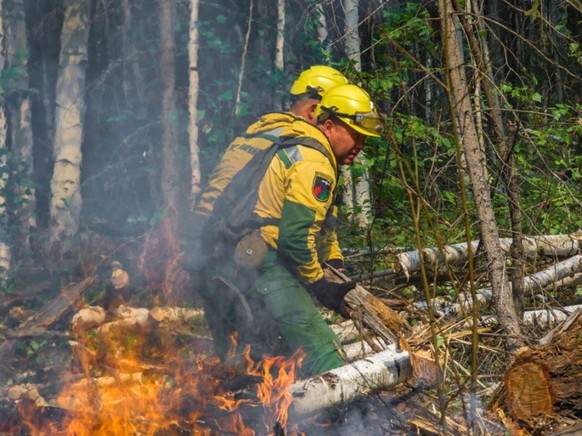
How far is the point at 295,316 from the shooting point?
5.54m

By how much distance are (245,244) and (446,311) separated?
2060mm

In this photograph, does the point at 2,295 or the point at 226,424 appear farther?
the point at 2,295

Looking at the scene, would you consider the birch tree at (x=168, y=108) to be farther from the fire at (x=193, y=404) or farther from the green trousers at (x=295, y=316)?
the fire at (x=193, y=404)

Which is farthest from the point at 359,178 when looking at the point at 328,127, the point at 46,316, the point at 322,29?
the point at 328,127

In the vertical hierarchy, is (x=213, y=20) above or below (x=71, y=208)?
above

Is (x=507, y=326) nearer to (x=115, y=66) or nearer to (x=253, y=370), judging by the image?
(x=253, y=370)

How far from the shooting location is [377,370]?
16.7 ft

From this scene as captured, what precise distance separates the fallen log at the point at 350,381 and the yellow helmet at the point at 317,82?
7.20 feet

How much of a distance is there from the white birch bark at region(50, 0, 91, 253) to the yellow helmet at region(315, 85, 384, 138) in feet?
17.8

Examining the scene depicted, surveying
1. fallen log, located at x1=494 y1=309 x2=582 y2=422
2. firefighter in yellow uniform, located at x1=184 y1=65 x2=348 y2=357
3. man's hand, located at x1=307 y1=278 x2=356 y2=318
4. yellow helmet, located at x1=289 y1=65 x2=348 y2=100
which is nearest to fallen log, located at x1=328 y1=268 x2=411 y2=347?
man's hand, located at x1=307 y1=278 x2=356 y2=318

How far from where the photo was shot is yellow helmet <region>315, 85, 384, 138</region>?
577 centimetres

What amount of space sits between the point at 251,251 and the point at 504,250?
2.47 metres

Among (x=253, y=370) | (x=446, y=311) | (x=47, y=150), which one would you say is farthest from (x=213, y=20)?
(x=253, y=370)

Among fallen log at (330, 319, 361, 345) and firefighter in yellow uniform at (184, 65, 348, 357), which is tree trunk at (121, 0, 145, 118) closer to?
A: firefighter in yellow uniform at (184, 65, 348, 357)
